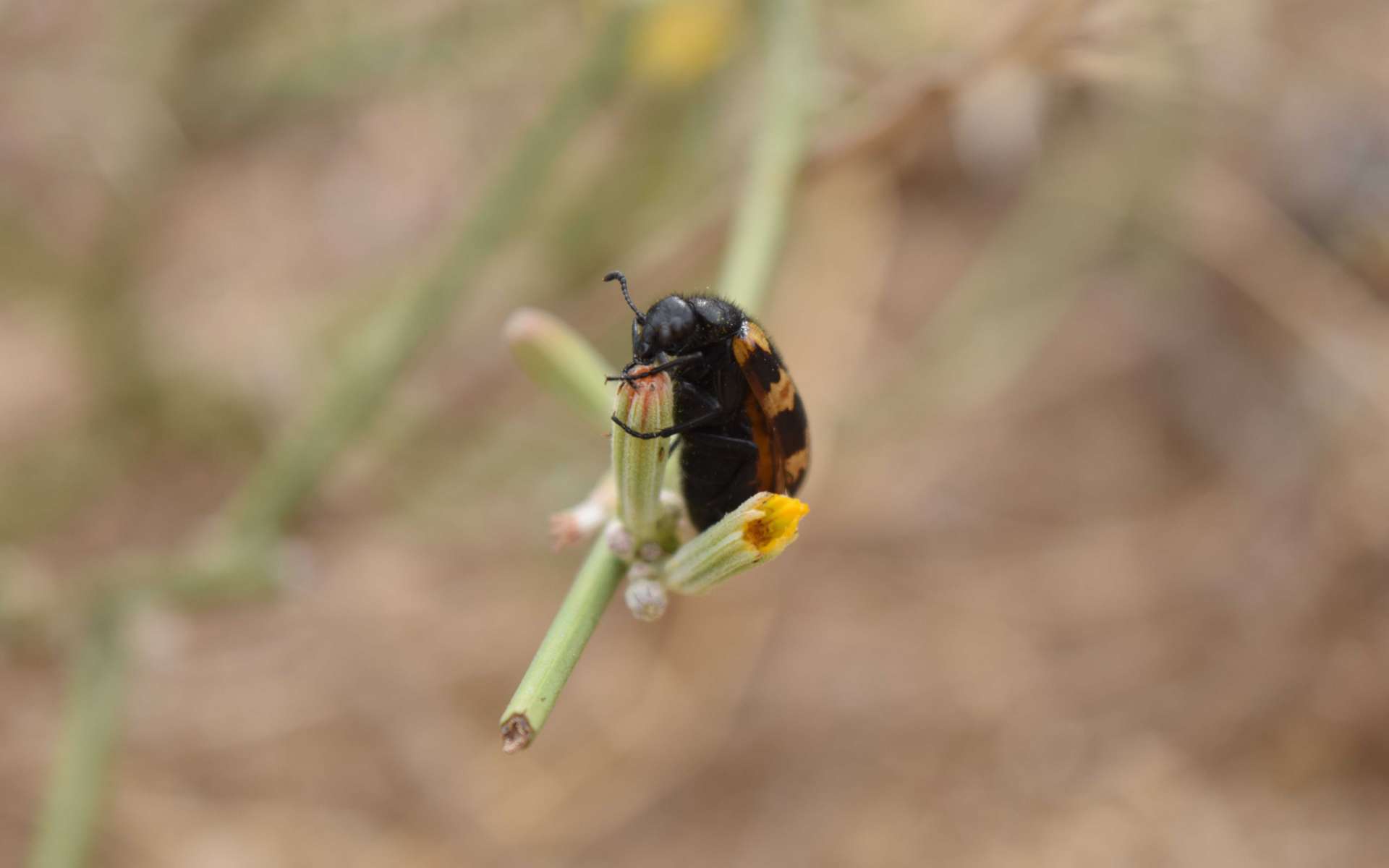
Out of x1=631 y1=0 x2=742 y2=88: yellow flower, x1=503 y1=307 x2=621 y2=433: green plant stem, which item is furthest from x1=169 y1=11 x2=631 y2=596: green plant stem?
x1=503 y1=307 x2=621 y2=433: green plant stem

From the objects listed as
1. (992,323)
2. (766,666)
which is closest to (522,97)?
(992,323)

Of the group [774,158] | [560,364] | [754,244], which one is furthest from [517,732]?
[774,158]

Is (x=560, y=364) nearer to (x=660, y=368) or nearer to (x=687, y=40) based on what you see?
(x=660, y=368)

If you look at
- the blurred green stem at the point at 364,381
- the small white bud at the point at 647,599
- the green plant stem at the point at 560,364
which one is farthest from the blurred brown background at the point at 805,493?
the small white bud at the point at 647,599

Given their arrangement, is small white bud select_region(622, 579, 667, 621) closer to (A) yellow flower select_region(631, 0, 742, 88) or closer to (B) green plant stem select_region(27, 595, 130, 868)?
(B) green plant stem select_region(27, 595, 130, 868)

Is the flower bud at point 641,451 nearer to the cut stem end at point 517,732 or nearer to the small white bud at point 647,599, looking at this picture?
the small white bud at point 647,599

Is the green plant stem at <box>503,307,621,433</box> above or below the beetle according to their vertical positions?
above

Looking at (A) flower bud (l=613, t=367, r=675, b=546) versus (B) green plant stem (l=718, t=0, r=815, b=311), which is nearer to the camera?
(A) flower bud (l=613, t=367, r=675, b=546)
